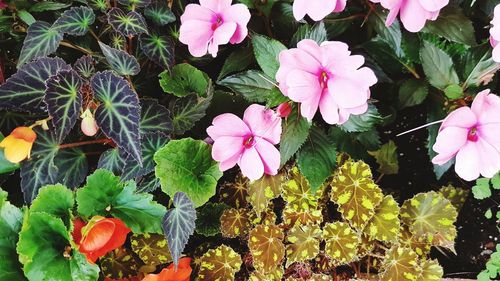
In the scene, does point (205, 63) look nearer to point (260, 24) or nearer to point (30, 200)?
point (260, 24)

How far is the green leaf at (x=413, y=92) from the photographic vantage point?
1383 millimetres

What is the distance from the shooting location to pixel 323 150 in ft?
4.21

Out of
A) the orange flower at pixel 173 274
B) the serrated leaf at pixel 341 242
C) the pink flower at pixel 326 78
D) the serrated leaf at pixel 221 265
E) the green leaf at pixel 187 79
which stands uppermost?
the pink flower at pixel 326 78

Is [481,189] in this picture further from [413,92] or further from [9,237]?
[9,237]

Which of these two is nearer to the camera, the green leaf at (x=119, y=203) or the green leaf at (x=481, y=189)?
the green leaf at (x=119, y=203)

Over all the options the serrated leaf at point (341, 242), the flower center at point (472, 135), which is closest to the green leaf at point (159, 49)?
the serrated leaf at point (341, 242)

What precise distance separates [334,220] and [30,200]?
665 mm

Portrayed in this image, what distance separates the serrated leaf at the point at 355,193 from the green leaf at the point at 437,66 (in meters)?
0.23

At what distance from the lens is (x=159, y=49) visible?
1.28 meters

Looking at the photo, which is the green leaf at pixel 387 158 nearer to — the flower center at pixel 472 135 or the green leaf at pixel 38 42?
the flower center at pixel 472 135

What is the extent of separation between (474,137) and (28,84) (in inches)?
31.8

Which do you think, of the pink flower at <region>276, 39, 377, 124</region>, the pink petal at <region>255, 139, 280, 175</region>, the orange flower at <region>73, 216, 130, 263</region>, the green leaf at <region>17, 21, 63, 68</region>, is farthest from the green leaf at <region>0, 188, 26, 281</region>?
the pink flower at <region>276, 39, 377, 124</region>

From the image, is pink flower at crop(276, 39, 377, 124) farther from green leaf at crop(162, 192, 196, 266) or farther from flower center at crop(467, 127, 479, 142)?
green leaf at crop(162, 192, 196, 266)

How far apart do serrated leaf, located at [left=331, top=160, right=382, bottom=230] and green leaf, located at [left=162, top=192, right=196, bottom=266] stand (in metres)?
0.32
